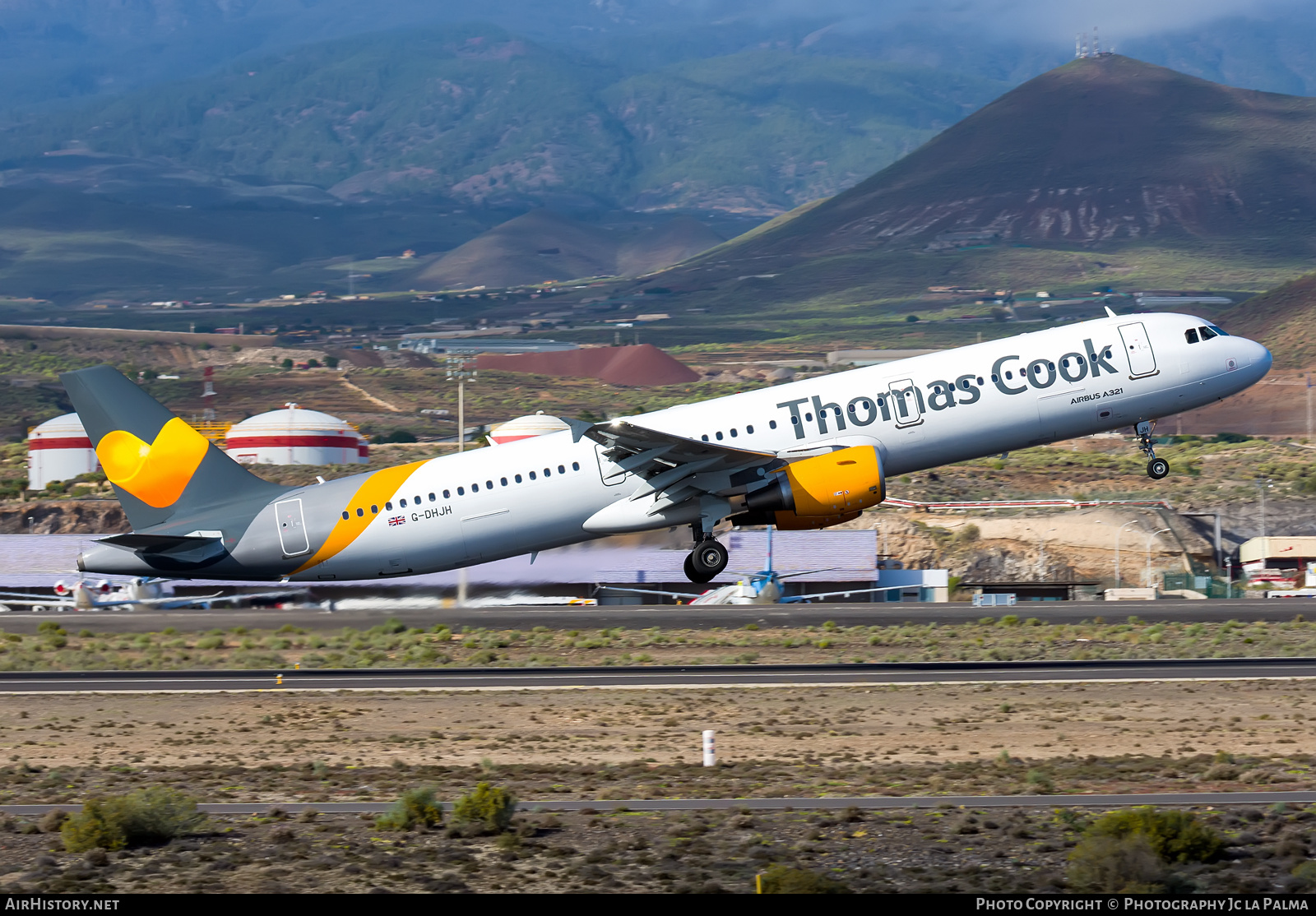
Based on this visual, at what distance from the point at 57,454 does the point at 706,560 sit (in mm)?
94132

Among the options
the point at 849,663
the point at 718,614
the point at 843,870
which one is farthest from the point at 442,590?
the point at 843,870

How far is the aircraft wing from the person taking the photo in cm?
4097

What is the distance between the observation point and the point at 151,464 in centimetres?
4469

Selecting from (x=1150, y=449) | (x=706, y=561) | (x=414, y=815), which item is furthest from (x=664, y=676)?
(x=414, y=815)

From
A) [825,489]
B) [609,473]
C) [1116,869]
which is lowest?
[1116,869]

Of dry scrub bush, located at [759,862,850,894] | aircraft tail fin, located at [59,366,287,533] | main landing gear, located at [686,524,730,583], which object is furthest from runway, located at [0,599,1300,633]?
dry scrub bush, located at [759,862,850,894]

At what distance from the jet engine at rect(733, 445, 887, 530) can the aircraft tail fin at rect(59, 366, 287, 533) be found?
1538cm

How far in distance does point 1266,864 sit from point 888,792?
20.9ft

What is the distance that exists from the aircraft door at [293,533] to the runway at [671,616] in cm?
909

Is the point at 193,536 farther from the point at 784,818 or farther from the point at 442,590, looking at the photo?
the point at 784,818

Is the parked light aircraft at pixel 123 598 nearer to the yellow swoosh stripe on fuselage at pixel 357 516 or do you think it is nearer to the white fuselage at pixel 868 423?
the yellow swoosh stripe on fuselage at pixel 357 516

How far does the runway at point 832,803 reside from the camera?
23.4 m

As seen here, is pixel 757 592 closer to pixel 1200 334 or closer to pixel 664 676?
pixel 664 676

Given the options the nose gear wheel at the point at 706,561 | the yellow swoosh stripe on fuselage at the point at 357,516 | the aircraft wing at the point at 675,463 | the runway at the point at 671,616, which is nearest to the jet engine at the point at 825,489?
the aircraft wing at the point at 675,463
